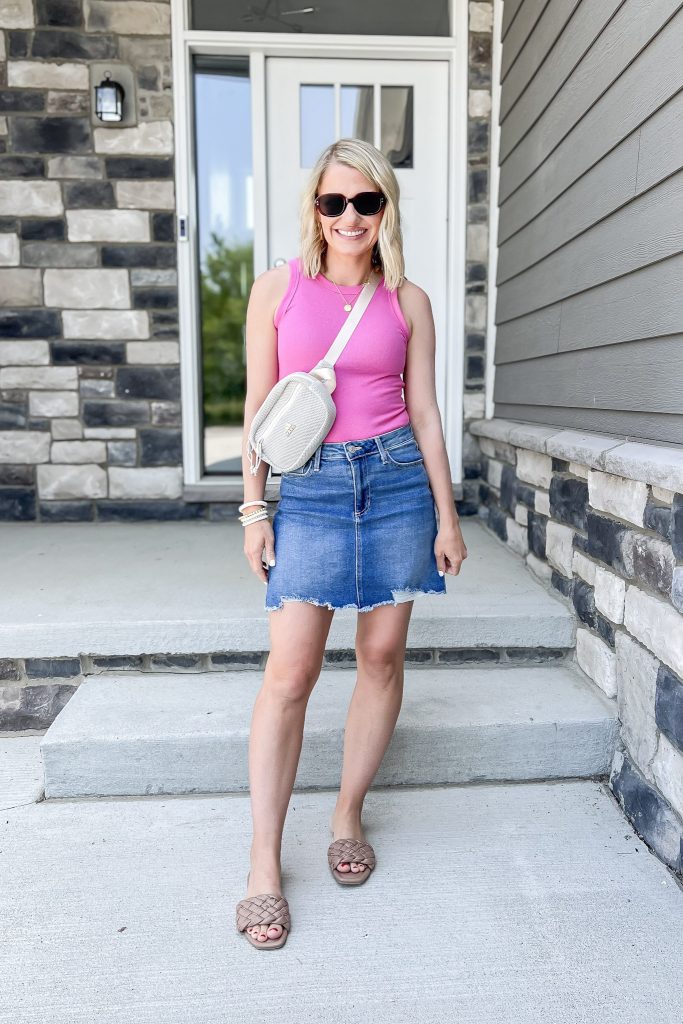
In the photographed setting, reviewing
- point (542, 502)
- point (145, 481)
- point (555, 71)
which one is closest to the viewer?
point (555, 71)

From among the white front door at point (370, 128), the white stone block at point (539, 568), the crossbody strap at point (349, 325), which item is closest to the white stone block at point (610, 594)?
the white stone block at point (539, 568)

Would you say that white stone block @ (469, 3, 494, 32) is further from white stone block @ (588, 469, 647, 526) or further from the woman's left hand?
the woman's left hand

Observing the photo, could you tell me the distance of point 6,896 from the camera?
1.61m

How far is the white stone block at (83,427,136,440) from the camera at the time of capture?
3.63 m

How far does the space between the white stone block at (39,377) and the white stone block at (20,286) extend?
0.98 ft

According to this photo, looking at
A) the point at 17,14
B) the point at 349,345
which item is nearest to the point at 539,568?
the point at 349,345

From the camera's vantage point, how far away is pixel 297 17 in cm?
341

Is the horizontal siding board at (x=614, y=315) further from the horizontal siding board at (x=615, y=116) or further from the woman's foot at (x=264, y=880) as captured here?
the woman's foot at (x=264, y=880)

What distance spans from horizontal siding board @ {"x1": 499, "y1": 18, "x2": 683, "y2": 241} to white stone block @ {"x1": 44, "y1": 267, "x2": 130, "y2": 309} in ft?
5.89

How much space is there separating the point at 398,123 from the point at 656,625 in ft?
8.94

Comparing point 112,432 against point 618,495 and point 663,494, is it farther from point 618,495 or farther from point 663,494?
point 663,494

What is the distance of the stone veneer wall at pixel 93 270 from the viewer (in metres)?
3.39

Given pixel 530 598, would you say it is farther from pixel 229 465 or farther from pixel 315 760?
pixel 229 465

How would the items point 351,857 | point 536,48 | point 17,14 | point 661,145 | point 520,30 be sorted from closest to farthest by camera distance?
point 351,857
point 661,145
point 536,48
point 520,30
point 17,14
